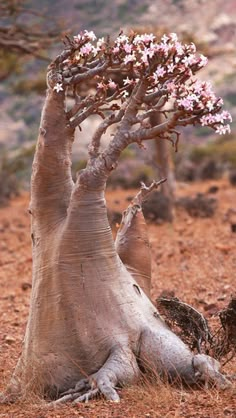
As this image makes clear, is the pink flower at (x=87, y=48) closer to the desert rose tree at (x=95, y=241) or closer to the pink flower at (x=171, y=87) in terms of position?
the desert rose tree at (x=95, y=241)

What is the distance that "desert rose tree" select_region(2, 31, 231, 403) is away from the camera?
4773 millimetres

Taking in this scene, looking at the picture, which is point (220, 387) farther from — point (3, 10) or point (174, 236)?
point (3, 10)

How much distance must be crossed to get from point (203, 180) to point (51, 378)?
1680cm

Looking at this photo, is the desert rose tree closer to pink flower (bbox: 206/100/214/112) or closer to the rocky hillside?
pink flower (bbox: 206/100/214/112)

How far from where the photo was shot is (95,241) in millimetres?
4957

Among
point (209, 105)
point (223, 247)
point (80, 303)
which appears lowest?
point (223, 247)

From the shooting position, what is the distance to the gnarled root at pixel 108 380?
459 cm

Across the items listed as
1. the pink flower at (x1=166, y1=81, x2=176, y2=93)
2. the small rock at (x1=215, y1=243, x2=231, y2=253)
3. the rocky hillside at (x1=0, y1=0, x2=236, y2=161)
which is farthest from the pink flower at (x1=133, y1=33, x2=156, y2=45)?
the rocky hillside at (x1=0, y1=0, x2=236, y2=161)

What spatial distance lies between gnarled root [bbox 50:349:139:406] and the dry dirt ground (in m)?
0.08

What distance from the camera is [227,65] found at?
2452 inches

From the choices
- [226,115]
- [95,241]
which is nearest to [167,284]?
[95,241]

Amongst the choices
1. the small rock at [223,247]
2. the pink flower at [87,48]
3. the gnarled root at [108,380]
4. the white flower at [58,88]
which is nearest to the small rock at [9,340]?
the gnarled root at [108,380]

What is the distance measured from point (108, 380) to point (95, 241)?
82 centimetres

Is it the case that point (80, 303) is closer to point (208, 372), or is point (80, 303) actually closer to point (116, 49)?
point (208, 372)
